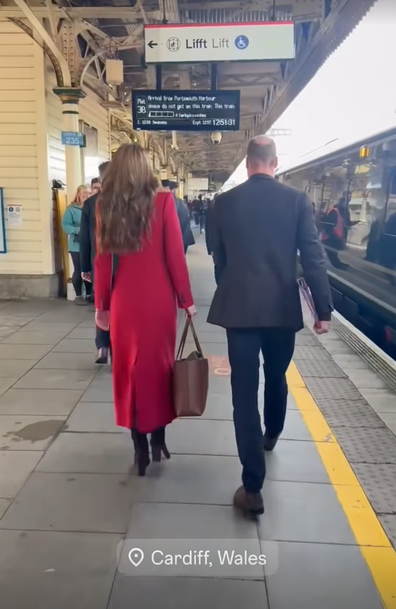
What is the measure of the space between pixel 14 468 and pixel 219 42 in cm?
507

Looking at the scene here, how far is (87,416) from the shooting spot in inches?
150

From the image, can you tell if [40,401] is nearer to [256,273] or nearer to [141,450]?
[141,450]

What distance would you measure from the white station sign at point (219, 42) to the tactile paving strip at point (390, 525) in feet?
16.5

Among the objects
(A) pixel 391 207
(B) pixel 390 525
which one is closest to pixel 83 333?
(A) pixel 391 207

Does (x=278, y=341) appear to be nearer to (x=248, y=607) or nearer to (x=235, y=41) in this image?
(x=248, y=607)

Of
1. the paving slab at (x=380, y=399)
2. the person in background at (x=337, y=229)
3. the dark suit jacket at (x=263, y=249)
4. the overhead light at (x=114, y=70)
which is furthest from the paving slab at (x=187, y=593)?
the overhead light at (x=114, y=70)

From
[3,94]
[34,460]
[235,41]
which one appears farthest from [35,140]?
[34,460]

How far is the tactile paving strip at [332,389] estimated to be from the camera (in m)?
4.25

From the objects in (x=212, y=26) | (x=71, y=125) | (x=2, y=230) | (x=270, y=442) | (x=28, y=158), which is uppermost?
(x=212, y=26)

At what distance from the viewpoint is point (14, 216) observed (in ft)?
26.3

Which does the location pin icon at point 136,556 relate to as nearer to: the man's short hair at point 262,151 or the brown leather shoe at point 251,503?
the brown leather shoe at point 251,503

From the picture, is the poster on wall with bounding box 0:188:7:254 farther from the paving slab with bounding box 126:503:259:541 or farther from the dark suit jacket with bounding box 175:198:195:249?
the paving slab with bounding box 126:503:259:541

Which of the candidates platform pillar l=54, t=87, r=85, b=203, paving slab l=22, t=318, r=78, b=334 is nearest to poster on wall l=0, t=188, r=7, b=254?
platform pillar l=54, t=87, r=85, b=203

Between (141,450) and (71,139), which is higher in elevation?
(71,139)
